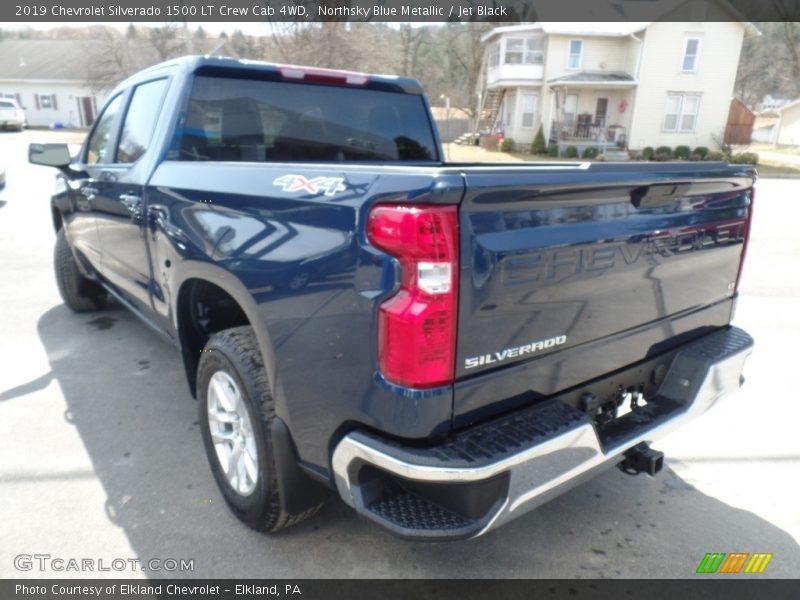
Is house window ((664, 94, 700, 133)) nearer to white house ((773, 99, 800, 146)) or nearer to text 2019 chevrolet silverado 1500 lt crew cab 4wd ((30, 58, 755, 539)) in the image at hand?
white house ((773, 99, 800, 146))

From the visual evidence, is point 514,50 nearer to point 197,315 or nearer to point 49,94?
point 197,315

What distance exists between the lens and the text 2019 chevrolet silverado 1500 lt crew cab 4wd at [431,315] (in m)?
1.75

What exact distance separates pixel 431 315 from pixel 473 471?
1.58 ft

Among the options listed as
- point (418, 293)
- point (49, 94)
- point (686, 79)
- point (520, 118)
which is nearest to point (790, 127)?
point (686, 79)

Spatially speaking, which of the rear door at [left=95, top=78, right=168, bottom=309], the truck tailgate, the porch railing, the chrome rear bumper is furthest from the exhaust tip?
the porch railing

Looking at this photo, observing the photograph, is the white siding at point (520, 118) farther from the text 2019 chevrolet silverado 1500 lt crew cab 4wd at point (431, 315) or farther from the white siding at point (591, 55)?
the text 2019 chevrolet silverado 1500 lt crew cab 4wd at point (431, 315)

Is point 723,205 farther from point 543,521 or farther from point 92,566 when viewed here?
point 92,566

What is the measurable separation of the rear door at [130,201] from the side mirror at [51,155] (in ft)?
3.06

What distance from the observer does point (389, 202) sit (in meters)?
1.71

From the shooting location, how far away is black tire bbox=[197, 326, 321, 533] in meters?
2.31

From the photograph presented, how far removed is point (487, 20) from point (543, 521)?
44.8 metres

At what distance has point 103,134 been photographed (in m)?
4.36

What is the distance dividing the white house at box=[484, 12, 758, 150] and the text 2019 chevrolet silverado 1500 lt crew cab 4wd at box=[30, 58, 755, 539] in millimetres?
28926

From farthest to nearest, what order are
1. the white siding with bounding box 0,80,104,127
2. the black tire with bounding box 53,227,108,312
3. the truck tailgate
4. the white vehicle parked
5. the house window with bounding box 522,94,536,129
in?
the white siding with bounding box 0,80,104,127
the white vehicle parked
the house window with bounding box 522,94,536,129
the black tire with bounding box 53,227,108,312
the truck tailgate
